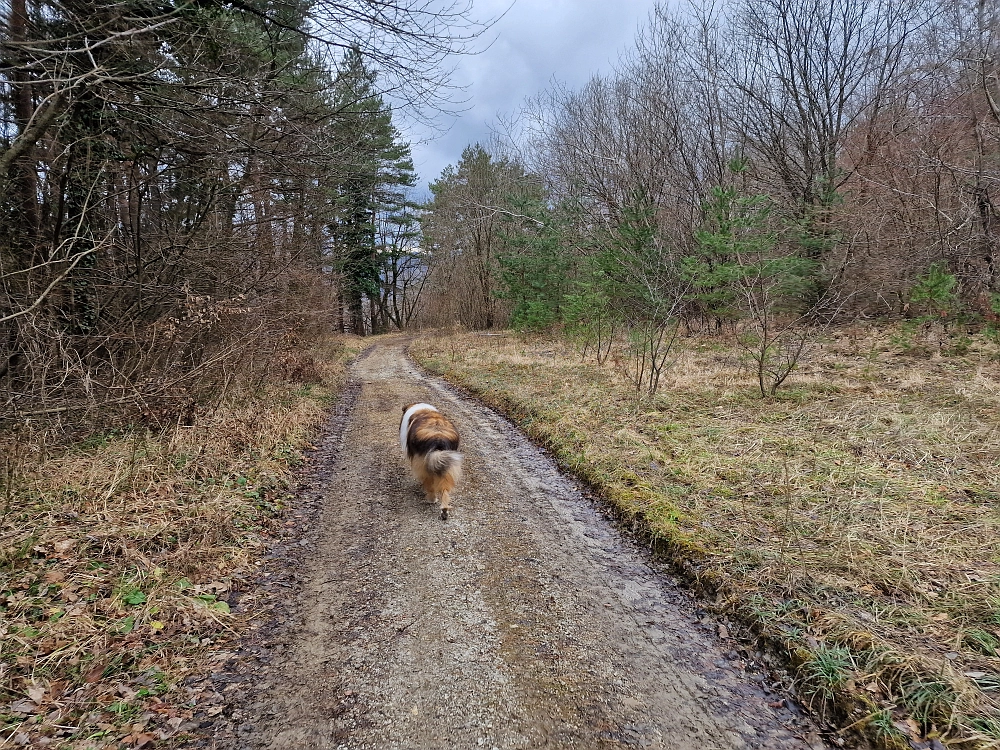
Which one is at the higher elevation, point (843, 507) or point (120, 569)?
point (843, 507)

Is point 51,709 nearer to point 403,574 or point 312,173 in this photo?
point 403,574

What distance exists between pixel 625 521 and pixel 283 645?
316 centimetres

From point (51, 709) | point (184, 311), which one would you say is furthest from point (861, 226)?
point (51, 709)

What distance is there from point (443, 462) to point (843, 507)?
376cm

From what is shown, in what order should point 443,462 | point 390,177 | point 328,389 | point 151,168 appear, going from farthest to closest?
point 390,177 < point 328,389 < point 151,168 < point 443,462

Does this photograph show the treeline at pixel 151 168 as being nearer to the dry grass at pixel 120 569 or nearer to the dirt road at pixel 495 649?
the dry grass at pixel 120 569

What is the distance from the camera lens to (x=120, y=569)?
3498 mm

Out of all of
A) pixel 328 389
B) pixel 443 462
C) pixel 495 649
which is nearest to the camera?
pixel 495 649

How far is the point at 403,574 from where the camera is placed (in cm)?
386

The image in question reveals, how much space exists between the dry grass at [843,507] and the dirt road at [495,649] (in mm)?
425

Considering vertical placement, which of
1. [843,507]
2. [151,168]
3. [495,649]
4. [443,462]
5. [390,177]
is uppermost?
[390,177]

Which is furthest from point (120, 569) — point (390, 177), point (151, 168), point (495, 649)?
point (390, 177)

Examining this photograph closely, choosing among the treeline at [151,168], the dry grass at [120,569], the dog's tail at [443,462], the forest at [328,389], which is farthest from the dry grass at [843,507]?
the treeline at [151,168]

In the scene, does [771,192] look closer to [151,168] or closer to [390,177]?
[390,177]
